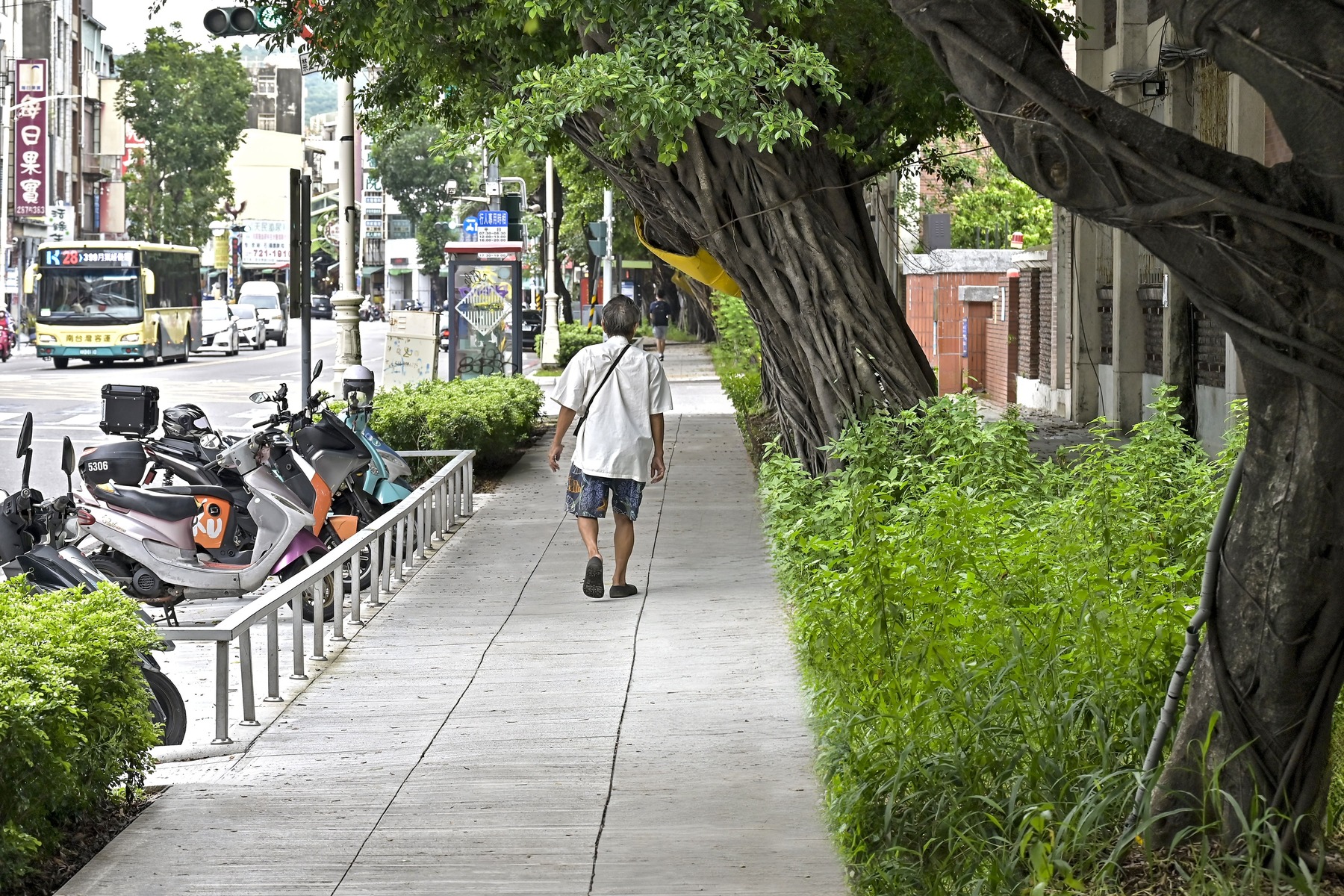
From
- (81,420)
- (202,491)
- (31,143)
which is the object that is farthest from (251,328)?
(202,491)

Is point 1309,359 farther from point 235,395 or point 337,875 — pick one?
point 235,395

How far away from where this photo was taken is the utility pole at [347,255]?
18203 millimetres

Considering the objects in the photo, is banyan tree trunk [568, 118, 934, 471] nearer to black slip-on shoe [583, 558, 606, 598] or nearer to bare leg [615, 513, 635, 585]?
bare leg [615, 513, 635, 585]

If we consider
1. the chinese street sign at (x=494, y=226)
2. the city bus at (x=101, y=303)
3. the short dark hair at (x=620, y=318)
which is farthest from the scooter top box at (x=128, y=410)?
the city bus at (x=101, y=303)

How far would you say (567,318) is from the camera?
52.9 metres

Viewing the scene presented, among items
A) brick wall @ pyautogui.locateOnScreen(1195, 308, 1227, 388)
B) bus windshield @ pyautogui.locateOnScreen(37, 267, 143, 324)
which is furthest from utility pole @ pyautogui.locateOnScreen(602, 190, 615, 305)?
brick wall @ pyautogui.locateOnScreen(1195, 308, 1227, 388)

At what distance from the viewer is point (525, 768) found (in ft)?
18.8

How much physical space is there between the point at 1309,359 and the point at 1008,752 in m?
1.46

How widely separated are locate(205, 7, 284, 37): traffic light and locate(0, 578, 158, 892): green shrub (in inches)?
386

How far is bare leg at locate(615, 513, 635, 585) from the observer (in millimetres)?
9188

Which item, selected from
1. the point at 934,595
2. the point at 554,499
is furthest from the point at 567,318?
the point at 934,595

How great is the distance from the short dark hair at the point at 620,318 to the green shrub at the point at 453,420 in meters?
5.47

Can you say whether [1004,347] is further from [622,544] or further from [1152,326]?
[622,544]

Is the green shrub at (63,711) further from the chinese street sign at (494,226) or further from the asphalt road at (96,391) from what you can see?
the chinese street sign at (494,226)
